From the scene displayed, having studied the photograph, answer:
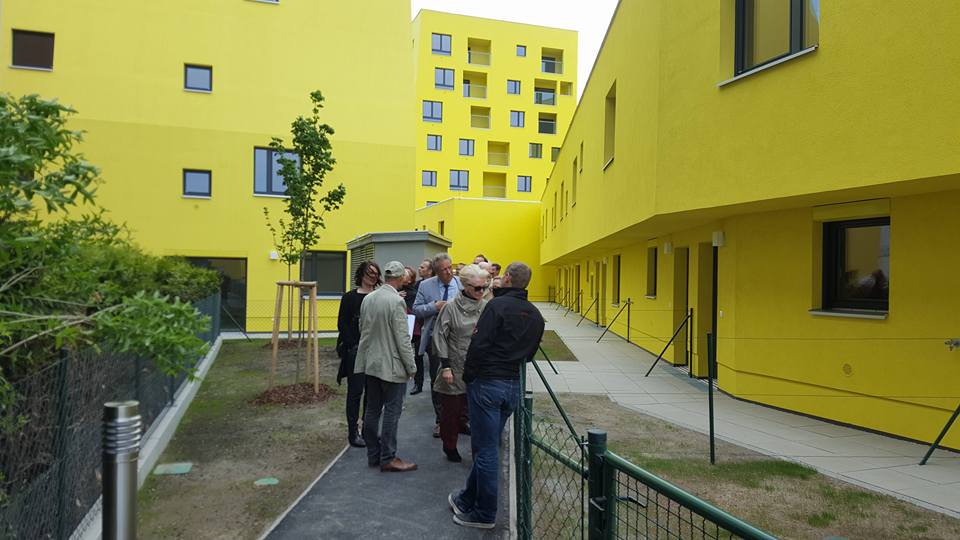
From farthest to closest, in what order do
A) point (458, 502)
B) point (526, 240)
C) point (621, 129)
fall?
1. point (526, 240)
2. point (621, 129)
3. point (458, 502)

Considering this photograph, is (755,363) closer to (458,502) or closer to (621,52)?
(458,502)

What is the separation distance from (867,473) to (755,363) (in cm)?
321

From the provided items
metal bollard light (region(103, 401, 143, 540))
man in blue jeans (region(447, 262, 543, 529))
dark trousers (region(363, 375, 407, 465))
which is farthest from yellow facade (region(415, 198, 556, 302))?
metal bollard light (region(103, 401, 143, 540))

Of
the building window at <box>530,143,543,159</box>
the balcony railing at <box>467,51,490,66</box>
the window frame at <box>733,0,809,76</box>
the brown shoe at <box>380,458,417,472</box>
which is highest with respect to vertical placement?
the balcony railing at <box>467,51,490,66</box>

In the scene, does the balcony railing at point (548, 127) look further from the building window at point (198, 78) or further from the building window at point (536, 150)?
the building window at point (198, 78)

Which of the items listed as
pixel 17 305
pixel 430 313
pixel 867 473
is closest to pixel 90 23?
pixel 430 313

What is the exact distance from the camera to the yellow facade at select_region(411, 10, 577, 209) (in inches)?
1686

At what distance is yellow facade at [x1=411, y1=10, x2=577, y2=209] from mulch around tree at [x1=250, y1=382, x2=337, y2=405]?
3498 cm

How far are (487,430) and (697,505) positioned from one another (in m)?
2.46

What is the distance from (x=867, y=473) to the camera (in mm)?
5539

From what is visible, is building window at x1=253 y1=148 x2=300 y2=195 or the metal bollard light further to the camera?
building window at x1=253 y1=148 x2=300 y2=195

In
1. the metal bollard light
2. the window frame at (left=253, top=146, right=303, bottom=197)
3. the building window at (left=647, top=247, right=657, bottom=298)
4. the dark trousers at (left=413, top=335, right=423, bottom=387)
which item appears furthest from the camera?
the window frame at (left=253, top=146, right=303, bottom=197)

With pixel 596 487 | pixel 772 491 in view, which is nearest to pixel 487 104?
pixel 772 491

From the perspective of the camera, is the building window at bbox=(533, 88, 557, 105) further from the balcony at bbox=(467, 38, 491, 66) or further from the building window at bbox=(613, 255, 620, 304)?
the building window at bbox=(613, 255, 620, 304)
